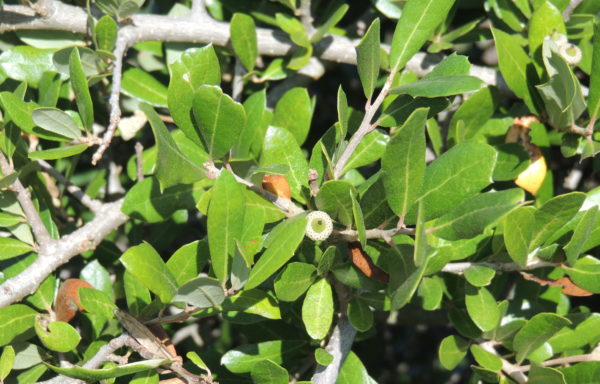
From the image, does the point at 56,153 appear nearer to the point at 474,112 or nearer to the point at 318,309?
the point at 318,309

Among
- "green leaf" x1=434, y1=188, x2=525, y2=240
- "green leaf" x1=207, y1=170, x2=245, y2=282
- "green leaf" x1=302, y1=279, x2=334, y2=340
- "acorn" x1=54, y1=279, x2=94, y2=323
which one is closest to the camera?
"green leaf" x1=434, y1=188, x2=525, y2=240

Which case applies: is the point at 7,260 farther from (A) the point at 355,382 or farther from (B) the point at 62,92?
(A) the point at 355,382

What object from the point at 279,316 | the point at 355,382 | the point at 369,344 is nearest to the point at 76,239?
the point at 279,316

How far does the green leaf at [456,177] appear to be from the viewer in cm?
104

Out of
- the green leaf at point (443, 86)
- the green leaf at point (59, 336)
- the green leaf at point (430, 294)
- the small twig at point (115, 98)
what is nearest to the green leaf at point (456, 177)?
the green leaf at point (443, 86)

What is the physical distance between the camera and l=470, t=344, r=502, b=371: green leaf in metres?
1.36

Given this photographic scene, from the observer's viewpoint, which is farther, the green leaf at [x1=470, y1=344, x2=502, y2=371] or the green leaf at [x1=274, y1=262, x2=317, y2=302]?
the green leaf at [x1=470, y1=344, x2=502, y2=371]

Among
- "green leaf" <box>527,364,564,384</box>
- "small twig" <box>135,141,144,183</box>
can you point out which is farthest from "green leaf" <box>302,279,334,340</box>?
"small twig" <box>135,141,144,183</box>

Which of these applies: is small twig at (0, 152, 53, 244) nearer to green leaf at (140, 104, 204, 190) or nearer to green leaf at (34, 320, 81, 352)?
green leaf at (34, 320, 81, 352)

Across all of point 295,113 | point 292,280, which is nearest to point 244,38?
point 295,113

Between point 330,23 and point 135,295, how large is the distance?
0.77m

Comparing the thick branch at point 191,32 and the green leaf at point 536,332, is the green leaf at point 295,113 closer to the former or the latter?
the thick branch at point 191,32

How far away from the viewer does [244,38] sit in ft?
5.16

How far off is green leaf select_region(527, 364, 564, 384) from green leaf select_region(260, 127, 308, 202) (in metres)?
0.59
